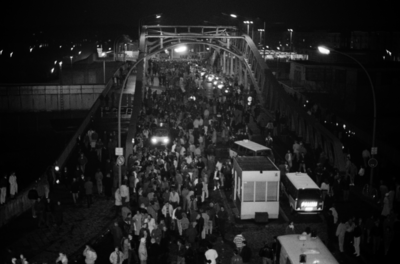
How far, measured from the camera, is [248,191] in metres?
21.2

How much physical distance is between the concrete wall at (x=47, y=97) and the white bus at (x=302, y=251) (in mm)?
44589

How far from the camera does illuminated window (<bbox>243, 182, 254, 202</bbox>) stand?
2117cm

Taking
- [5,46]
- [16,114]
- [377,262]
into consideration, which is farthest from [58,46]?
[377,262]

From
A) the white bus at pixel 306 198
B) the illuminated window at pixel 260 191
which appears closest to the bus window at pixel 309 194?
the white bus at pixel 306 198

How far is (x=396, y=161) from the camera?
30172mm

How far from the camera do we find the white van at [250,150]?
27.8 m

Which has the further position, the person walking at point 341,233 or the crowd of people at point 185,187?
the person walking at point 341,233

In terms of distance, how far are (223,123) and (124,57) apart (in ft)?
157

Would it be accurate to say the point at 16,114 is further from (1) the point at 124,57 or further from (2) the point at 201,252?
(2) the point at 201,252

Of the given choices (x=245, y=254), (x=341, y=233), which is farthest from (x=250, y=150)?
(x=245, y=254)

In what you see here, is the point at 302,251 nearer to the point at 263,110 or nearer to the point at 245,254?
the point at 245,254

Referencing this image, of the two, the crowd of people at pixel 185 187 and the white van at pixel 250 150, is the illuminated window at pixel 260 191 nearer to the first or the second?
the crowd of people at pixel 185 187

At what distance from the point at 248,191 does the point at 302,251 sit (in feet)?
24.1

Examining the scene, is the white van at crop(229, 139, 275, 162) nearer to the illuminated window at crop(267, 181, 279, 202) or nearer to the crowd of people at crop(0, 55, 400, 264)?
the crowd of people at crop(0, 55, 400, 264)
